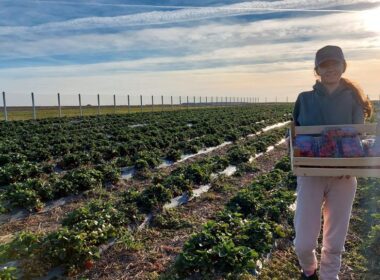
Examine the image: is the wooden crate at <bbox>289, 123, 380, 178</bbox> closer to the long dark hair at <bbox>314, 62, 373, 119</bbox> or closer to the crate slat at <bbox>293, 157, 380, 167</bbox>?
the crate slat at <bbox>293, 157, 380, 167</bbox>

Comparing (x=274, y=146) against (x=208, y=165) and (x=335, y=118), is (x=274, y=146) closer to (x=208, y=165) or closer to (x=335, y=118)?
(x=208, y=165)

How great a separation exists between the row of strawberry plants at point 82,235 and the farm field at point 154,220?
14mm

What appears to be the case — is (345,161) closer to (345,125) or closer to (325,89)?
(345,125)

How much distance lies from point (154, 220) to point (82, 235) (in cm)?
Result: 198

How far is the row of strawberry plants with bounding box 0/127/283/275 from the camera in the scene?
485 centimetres

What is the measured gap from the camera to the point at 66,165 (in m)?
11.0

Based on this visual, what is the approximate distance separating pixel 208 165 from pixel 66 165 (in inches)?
152

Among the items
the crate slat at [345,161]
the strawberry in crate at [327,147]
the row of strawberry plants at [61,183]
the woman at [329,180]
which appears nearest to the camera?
the crate slat at [345,161]

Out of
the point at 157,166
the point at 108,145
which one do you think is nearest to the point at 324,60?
the point at 157,166

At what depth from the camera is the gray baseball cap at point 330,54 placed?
3.79 meters

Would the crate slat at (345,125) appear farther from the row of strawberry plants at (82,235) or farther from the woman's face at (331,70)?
the row of strawberry plants at (82,235)

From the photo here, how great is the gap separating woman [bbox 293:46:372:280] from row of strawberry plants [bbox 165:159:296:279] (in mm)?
900


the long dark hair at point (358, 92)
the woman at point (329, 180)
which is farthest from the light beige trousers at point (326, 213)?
the long dark hair at point (358, 92)

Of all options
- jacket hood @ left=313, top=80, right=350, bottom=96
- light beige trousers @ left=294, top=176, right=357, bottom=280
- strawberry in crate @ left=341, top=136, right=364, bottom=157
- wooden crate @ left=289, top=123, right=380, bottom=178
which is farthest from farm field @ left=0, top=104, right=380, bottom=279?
jacket hood @ left=313, top=80, right=350, bottom=96
